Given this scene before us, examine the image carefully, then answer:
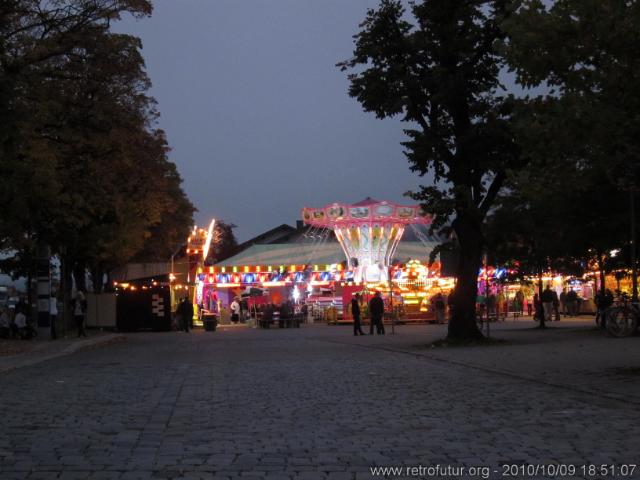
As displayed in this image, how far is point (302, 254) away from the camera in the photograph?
280 ft

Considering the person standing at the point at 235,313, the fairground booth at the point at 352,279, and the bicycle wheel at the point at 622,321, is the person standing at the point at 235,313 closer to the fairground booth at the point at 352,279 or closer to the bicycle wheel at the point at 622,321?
the fairground booth at the point at 352,279

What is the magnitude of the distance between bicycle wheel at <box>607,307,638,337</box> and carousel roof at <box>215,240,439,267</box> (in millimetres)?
55204

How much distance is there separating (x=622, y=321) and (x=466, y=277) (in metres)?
5.88

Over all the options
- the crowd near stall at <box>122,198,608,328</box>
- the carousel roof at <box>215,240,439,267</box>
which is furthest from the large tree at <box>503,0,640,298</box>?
the carousel roof at <box>215,240,439,267</box>

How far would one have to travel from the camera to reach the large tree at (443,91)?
25.4 metres

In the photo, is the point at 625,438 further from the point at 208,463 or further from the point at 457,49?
the point at 457,49

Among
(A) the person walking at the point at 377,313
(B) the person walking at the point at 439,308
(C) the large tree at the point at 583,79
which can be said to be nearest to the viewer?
(C) the large tree at the point at 583,79

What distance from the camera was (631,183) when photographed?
15031 millimetres

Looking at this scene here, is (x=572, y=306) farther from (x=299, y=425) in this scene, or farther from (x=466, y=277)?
(x=299, y=425)

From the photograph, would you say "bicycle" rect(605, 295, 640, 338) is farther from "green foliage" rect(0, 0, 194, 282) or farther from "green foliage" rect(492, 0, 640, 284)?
"green foliage" rect(0, 0, 194, 282)

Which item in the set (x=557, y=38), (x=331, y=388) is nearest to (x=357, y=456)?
(x=331, y=388)

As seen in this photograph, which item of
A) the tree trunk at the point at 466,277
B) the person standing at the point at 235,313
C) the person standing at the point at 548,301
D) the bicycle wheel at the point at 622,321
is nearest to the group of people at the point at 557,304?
the person standing at the point at 548,301

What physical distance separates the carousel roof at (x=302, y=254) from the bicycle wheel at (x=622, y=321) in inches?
2173

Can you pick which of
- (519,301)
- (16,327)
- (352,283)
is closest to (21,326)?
(16,327)
